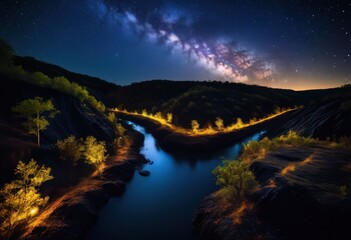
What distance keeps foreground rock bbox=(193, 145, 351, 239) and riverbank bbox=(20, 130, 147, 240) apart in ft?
41.6

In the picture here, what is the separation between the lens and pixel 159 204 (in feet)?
107

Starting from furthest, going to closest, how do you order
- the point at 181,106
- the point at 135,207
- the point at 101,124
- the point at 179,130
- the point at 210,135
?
the point at 181,106 < the point at 179,130 < the point at 210,135 < the point at 101,124 < the point at 135,207

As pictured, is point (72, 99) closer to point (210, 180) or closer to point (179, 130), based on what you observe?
point (210, 180)

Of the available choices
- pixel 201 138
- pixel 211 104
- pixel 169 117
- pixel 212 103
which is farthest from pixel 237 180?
pixel 212 103

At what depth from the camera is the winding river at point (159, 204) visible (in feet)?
84.1

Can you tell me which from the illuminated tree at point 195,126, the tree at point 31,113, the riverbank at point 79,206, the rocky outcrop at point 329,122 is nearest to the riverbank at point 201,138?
the illuminated tree at point 195,126

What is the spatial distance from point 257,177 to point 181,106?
7093 cm

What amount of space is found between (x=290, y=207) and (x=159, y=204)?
18498 mm

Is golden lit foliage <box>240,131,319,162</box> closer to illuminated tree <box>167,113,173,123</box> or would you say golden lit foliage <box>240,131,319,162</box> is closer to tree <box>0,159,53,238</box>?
tree <box>0,159,53,238</box>

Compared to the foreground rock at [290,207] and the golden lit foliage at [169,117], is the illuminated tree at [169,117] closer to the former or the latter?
the golden lit foliage at [169,117]

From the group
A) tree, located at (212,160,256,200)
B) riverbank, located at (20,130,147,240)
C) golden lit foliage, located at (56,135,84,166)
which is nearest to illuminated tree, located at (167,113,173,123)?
riverbank, located at (20,130,147,240)

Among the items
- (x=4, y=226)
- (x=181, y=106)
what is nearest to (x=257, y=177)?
(x=4, y=226)

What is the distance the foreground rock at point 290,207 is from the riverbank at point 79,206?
1268cm

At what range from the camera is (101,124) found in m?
52.8
